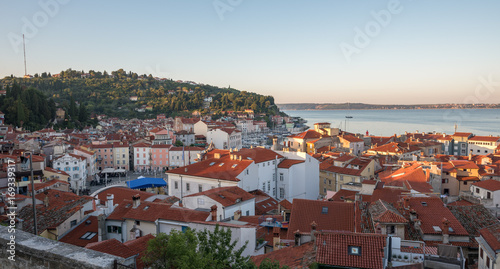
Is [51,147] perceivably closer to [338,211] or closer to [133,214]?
[133,214]

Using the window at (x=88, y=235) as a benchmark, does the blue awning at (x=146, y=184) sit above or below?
below

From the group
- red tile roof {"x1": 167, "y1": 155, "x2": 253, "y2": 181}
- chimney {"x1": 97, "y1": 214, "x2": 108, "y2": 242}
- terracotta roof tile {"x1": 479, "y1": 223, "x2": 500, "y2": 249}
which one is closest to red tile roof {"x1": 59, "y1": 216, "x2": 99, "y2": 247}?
chimney {"x1": 97, "y1": 214, "x2": 108, "y2": 242}

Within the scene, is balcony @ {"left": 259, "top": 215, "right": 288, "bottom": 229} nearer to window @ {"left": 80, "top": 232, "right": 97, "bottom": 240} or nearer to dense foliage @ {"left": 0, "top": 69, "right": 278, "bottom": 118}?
window @ {"left": 80, "top": 232, "right": 97, "bottom": 240}

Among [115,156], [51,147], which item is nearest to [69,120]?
[115,156]

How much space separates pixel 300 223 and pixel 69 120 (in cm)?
7801

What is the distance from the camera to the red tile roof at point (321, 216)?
12.0 meters

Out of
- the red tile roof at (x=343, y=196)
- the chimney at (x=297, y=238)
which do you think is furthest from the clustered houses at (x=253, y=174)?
the chimney at (x=297, y=238)

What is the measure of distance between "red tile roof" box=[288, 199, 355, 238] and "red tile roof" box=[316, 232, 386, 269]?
3.71m

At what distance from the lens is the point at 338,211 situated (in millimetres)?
12719

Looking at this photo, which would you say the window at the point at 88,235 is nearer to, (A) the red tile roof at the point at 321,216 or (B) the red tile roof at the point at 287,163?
(A) the red tile roof at the point at 321,216

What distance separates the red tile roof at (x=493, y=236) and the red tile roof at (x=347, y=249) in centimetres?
338

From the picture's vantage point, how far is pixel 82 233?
1490 centimetres

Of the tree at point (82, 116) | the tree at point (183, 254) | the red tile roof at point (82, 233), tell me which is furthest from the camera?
the tree at point (82, 116)

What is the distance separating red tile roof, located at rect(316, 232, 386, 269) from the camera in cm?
742
